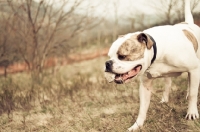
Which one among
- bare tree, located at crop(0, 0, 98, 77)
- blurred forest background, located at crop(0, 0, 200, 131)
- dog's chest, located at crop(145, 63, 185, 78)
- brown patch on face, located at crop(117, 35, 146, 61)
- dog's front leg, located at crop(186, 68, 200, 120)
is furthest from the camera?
bare tree, located at crop(0, 0, 98, 77)

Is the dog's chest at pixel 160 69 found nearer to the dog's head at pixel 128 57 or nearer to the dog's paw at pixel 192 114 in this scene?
the dog's head at pixel 128 57

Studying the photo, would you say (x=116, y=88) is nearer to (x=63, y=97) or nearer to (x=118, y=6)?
(x=63, y=97)

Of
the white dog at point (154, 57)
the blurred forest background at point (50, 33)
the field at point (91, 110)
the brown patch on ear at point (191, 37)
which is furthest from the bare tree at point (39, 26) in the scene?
the white dog at point (154, 57)

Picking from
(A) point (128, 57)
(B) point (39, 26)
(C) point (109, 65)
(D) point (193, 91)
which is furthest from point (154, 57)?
(B) point (39, 26)

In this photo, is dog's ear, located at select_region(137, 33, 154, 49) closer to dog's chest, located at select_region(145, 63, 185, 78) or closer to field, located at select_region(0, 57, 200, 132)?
dog's chest, located at select_region(145, 63, 185, 78)

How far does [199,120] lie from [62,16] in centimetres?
540

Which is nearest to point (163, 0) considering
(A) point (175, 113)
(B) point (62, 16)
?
(B) point (62, 16)

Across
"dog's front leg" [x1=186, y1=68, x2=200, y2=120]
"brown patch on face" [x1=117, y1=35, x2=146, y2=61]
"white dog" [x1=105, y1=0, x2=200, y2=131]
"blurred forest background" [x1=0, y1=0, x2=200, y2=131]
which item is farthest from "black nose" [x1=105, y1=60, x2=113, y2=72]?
"blurred forest background" [x1=0, y1=0, x2=200, y2=131]

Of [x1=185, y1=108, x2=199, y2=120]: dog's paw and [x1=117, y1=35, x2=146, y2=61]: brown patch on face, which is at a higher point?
[x1=117, y1=35, x2=146, y2=61]: brown patch on face

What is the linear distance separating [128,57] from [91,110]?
2144 millimetres

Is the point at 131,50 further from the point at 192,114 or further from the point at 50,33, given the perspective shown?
the point at 50,33

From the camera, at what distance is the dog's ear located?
3379mm

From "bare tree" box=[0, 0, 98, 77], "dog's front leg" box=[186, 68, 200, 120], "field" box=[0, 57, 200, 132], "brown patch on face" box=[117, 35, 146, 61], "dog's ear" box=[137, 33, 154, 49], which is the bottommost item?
"field" box=[0, 57, 200, 132]

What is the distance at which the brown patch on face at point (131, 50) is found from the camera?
3303mm
